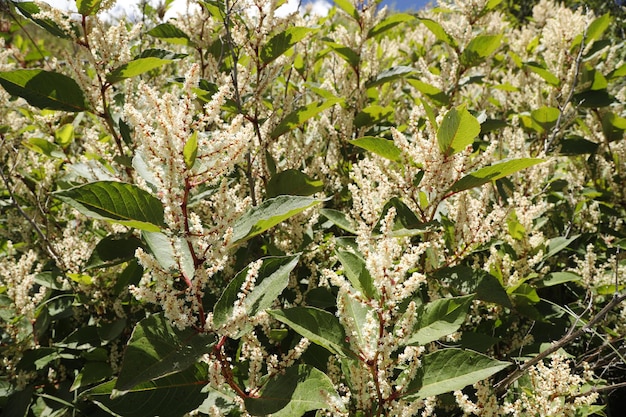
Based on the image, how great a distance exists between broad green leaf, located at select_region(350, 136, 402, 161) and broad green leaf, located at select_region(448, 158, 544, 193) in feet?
Result: 1.00

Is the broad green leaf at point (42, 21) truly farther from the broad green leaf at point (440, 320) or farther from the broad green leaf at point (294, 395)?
the broad green leaf at point (440, 320)

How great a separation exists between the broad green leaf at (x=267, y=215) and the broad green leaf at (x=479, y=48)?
1956mm

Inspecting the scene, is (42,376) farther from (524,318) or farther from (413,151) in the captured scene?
(524,318)

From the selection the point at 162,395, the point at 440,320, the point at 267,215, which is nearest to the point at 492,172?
the point at 440,320

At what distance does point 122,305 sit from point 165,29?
1646mm

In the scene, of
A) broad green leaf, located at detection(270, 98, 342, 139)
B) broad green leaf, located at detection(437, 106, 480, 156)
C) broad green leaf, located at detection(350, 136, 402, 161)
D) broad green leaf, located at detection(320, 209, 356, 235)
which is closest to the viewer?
broad green leaf, located at detection(437, 106, 480, 156)

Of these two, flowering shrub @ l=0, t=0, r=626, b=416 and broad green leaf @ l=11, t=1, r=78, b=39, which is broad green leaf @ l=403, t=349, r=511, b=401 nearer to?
flowering shrub @ l=0, t=0, r=626, b=416

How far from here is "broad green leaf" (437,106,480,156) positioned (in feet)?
5.19

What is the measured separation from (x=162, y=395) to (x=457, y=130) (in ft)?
4.48

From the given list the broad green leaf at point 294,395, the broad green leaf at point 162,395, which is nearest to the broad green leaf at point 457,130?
the broad green leaf at point 294,395

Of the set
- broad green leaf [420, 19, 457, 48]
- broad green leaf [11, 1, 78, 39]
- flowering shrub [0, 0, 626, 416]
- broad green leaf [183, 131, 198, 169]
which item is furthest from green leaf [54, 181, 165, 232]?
broad green leaf [420, 19, 457, 48]

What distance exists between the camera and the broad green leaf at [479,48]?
2.75 metres

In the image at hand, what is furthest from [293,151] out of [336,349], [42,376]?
[42,376]

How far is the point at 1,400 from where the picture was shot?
2.27 metres
